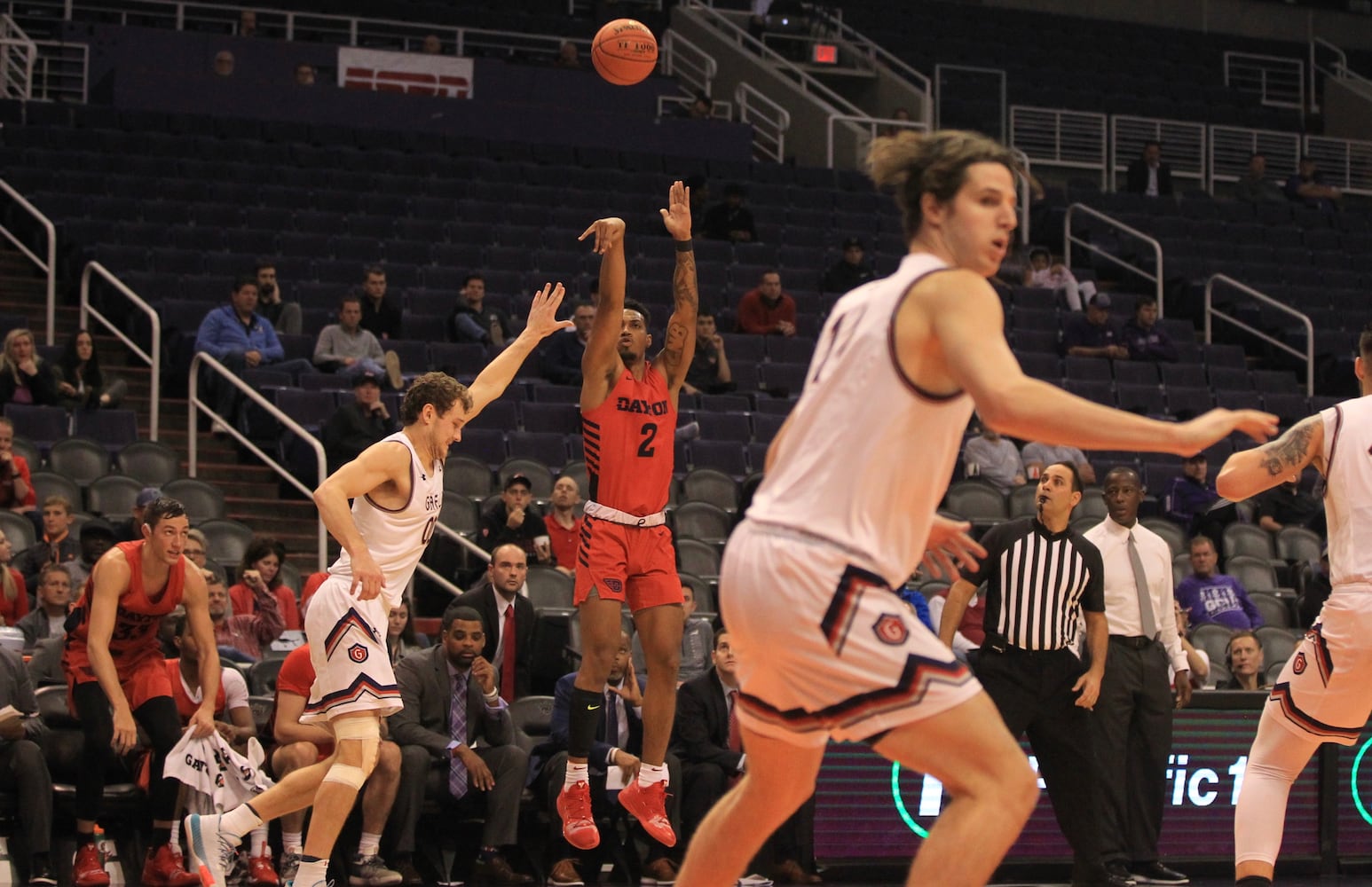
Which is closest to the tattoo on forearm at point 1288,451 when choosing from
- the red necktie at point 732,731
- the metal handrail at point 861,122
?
the red necktie at point 732,731

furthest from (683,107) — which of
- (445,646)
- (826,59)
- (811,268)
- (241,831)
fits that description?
(241,831)

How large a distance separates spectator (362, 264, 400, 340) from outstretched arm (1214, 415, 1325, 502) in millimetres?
10104

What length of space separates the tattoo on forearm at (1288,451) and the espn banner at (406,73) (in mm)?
15610

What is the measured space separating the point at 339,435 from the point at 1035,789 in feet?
29.9

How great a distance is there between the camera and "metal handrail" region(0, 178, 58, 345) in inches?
548

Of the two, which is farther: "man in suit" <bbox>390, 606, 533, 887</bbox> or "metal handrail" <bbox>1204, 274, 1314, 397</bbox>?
"metal handrail" <bbox>1204, 274, 1314, 397</bbox>

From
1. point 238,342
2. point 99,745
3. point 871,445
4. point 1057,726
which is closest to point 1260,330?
point 238,342

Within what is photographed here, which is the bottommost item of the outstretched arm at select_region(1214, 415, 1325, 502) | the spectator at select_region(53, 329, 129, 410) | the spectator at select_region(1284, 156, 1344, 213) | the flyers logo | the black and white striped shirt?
the black and white striped shirt

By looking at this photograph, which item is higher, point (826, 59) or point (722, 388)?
point (826, 59)

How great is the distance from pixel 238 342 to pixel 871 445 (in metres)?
10.7

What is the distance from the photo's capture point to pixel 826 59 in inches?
938

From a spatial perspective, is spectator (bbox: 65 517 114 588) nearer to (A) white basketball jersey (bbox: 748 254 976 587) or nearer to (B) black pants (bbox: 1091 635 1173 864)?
(B) black pants (bbox: 1091 635 1173 864)

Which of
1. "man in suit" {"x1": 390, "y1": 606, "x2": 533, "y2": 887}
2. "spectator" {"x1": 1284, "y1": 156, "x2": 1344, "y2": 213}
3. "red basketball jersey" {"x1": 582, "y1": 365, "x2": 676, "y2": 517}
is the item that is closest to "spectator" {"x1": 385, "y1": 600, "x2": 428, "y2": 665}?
"man in suit" {"x1": 390, "y1": 606, "x2": 533, "y2": 887}

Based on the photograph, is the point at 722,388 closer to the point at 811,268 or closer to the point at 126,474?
the point at 811,268
